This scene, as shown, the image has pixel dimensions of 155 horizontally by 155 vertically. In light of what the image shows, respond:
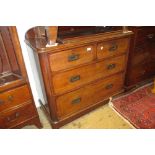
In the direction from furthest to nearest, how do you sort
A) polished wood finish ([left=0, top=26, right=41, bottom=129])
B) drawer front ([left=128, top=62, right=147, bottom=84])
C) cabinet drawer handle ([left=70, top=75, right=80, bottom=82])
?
drawer front ([left=128, top=62, right=147, bottom=84]) → cabinet drawer handle ([left=70, top=75, right=80, bottom=82]) → polished wood finish ([left=0, top=26, right=41, bottom=129])

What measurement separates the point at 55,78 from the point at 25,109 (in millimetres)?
396

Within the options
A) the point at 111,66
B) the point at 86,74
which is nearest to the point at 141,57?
the point at 111,66

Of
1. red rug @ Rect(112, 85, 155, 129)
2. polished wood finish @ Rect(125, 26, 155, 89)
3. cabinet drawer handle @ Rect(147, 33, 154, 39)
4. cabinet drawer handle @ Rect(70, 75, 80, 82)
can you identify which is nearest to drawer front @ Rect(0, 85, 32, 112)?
cabinet drawer handle @ Rect(70, 75, 80, 82)

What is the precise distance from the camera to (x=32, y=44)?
116 centimetres

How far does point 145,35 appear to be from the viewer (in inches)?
63.7

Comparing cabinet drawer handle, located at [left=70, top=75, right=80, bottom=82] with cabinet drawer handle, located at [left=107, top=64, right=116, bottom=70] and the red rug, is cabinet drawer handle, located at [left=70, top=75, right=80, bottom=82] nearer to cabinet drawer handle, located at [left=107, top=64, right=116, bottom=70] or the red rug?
cabinet drawer handle, located at [left=107, top=64, right=116, bottom=70]

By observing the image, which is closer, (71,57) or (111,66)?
(71,57)

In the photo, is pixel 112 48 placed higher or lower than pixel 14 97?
higher

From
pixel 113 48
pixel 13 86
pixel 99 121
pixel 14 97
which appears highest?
pixel 113 48

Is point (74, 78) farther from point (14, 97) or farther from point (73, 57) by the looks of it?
point (14, 97)

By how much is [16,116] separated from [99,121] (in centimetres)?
84

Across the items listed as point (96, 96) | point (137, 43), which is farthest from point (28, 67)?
point (137, 43)

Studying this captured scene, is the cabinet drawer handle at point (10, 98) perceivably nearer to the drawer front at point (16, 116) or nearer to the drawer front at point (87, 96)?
the drawer front at point (16, 116)

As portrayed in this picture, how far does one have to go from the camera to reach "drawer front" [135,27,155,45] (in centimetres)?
156
